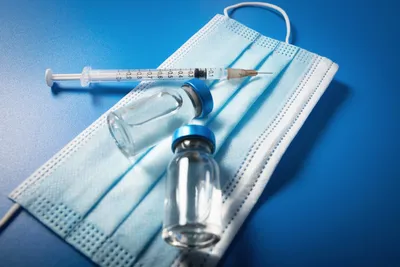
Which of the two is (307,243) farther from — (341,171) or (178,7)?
(178,7)

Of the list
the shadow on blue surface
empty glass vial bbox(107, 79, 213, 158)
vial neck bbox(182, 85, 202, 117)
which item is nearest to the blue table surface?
the shadow on blue surface

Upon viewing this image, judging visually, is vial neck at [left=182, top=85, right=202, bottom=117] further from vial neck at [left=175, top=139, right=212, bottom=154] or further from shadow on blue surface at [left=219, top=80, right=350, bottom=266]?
shadow on blue surface at [left=219, top=80, right=350, bottom=266]

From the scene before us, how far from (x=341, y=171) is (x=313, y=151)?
0.08 meters

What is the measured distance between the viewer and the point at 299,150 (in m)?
0.83

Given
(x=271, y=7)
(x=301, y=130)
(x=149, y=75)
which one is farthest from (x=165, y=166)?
(x=271, y=7)

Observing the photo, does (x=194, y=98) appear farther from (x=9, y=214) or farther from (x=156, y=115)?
(x=9, y=214)

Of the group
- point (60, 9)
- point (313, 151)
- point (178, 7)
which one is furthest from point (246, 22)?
point (60, 9)

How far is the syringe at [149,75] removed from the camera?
88 cm

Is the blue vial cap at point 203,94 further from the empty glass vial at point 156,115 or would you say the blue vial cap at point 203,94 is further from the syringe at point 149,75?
the syringe at point 149,75

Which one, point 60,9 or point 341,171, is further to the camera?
point 60,9

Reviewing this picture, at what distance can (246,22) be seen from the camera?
1.10 m

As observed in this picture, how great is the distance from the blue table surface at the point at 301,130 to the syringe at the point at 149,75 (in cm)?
4

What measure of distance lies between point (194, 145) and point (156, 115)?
177mm

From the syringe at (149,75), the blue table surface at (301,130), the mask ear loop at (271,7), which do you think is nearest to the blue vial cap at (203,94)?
the syringe at (149,75)
